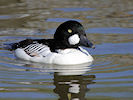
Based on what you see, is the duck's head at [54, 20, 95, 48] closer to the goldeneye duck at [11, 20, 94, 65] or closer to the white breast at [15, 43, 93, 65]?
the goldeneye duck at [11, 20, 94, 65]

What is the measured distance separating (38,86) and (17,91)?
19.9 inches

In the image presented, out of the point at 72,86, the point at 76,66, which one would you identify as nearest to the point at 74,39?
the point at 76,66

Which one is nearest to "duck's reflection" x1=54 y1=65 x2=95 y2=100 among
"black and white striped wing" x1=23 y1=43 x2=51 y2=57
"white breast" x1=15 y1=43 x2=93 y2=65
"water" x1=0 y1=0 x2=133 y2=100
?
"water" x1=0 y1=0 x2=133 y2=100

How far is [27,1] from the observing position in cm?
1845

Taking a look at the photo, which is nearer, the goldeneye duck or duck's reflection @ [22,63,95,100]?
duck's reflection @ [22,63,95,100]

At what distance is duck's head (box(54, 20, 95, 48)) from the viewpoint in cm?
1079

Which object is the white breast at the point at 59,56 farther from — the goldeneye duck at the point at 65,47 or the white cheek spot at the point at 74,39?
the white cheek spot at the point at 74,39

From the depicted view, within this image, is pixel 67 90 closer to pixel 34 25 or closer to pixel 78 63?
pixel 78 63

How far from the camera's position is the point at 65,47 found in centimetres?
1116

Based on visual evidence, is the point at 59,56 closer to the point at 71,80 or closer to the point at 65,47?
the point at 65,47

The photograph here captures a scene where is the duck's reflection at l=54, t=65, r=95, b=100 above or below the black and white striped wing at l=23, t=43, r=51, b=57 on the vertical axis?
below

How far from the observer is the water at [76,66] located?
881 centimetres

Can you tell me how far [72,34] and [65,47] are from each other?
1.50 ft

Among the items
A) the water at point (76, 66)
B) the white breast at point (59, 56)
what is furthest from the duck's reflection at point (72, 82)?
the white breast at point (59, 56)
